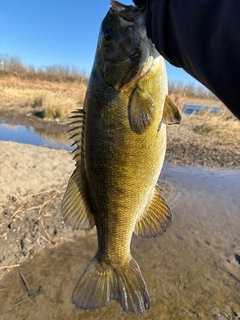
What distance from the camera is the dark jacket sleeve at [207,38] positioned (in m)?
0.95

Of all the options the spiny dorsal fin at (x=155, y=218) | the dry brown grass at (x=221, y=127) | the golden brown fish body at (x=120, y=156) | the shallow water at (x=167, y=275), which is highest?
the golden brown fish body at (x=120, y=156)

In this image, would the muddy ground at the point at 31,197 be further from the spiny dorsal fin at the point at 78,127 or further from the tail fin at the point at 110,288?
the spiny dorsal fin at the point at 78,127

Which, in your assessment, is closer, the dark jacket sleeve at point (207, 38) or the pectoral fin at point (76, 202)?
the dark jacket sleeve at point (207, 38)

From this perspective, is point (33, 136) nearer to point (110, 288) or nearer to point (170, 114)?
point (110, 288)

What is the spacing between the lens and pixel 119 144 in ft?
5.53

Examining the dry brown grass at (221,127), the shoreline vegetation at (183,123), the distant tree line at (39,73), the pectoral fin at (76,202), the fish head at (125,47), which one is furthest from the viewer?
the distant tree line at (39,73)

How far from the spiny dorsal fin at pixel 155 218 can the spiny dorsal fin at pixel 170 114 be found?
0.56 meters

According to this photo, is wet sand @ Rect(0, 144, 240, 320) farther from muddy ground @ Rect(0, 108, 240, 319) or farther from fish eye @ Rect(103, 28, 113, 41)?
fish eye @ Rect(103, 28, 113, 41)

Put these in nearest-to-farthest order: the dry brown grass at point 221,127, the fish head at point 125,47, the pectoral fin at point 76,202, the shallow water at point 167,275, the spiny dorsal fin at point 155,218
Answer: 1. the fish head at point 125,47
2. the pectoral fin at point 76,202
3. the spiny dorsal fin at point 155,218
4. the shallow water at point 167,275
5. the dry brown grass at point 221,127

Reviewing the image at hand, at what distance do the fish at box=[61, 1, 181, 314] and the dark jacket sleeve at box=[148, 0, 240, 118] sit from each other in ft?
1.08

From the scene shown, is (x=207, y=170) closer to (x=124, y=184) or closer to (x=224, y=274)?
(x=224, y=274)

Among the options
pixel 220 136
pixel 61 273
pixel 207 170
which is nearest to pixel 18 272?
pixel 61 273

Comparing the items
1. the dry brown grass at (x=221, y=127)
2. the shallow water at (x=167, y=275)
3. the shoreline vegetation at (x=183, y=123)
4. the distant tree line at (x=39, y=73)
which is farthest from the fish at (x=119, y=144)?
the distant tree line at (x=39, y=73)

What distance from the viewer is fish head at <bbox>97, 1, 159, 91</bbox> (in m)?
1.60
